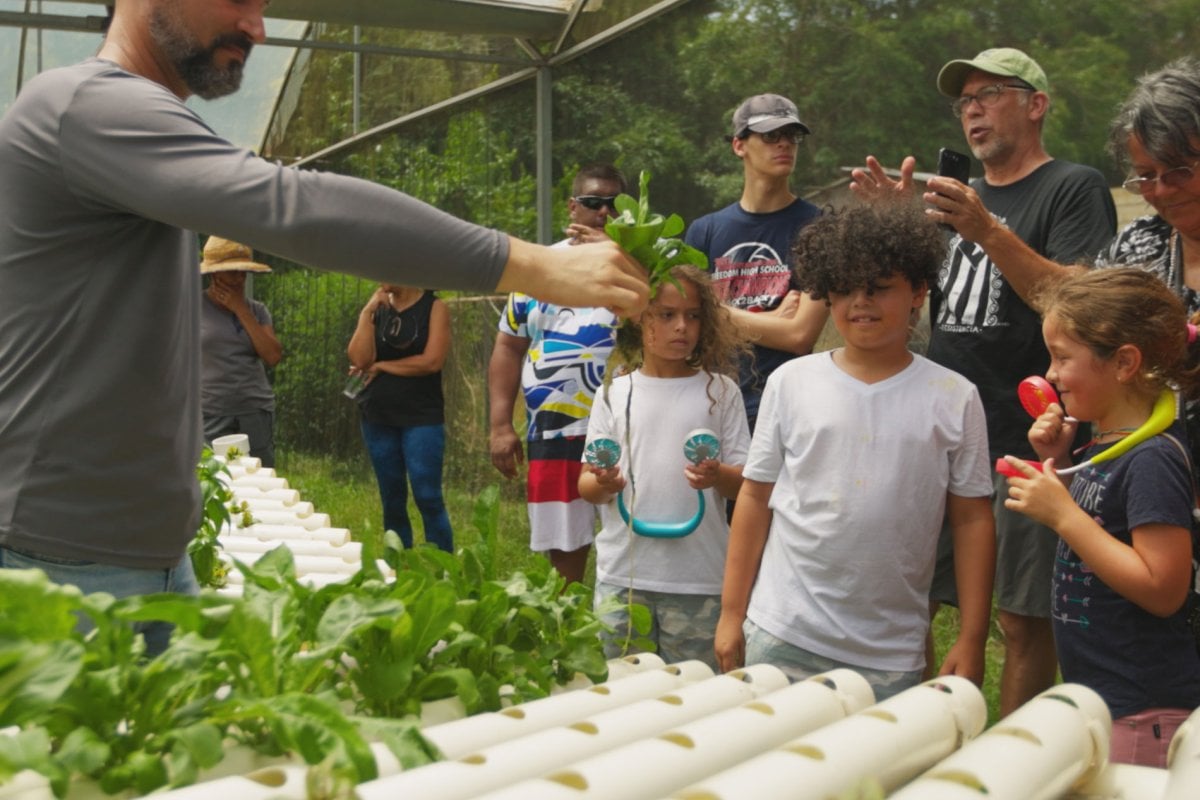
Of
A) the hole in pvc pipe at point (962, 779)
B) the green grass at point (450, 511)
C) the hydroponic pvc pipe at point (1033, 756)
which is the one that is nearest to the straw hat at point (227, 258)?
the green grass at point (450, 511)

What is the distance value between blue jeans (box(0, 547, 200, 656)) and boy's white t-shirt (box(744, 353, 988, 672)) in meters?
1.44

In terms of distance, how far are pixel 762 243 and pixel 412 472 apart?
2.80 metres

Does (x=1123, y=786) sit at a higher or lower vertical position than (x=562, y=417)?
lower

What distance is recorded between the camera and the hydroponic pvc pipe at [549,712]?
4.80 ft

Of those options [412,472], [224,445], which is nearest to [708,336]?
[224,445]

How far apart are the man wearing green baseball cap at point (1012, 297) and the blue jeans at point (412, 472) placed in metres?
3.14

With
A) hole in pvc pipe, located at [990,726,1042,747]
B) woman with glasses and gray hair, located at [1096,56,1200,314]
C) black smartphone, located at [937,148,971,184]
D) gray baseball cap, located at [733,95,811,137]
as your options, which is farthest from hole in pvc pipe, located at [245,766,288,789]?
gray baseball cap, located at [733,95,811,137]

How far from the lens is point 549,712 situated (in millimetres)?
1593

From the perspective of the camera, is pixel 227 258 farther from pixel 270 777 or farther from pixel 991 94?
pixel 270 777

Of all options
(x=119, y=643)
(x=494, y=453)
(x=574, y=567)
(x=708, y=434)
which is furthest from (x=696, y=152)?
(x=119, y=643)

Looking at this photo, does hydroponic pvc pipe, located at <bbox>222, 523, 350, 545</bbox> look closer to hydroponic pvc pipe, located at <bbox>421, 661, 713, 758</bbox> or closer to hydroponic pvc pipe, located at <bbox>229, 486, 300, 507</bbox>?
hydroponic pvc pipe, located at <bbox>229, 486, 300, 507</bbox>

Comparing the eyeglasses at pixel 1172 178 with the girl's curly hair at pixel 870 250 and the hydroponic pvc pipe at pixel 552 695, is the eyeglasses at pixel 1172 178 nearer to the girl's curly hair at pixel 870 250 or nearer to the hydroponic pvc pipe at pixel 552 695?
the girl's curly hair at pixel 870 250

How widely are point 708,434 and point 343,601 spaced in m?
1.95

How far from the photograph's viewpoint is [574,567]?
460cm
